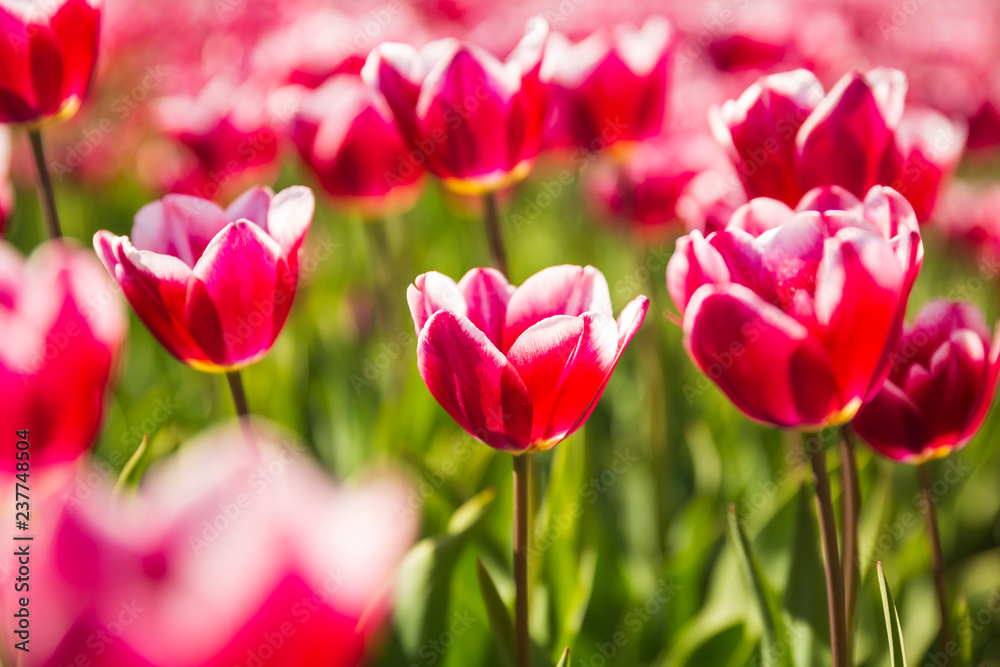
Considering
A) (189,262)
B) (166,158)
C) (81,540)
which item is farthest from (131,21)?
(81,540)

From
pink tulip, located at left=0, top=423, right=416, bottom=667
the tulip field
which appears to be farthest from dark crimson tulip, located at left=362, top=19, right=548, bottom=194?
pink tulip, located at left=0, top=423, right=416, bottom=667

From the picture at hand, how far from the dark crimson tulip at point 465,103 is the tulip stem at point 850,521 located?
1.74 feet

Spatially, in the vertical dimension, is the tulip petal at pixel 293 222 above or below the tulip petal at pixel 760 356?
above

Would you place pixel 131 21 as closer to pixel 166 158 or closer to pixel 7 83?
pixel 166 158

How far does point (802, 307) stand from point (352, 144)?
0.94 m

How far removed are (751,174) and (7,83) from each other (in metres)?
0.79

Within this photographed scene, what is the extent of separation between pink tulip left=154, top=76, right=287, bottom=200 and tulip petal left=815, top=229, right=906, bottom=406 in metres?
1.23

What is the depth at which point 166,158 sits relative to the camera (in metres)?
2.44

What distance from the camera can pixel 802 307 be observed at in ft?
1.97

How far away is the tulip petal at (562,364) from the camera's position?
1.96ft

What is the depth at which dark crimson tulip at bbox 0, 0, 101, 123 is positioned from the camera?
808 millimetres

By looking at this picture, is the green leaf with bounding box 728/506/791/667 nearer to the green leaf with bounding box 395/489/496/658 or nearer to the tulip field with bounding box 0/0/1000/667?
the tulip field with bounding box 0/0/1000/667

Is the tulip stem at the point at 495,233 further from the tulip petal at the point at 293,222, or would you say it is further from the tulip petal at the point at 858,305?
the tulip petal at the point at 858,305

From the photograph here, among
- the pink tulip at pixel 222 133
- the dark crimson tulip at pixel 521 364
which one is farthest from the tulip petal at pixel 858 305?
the pink tulip at pixel 222 133
